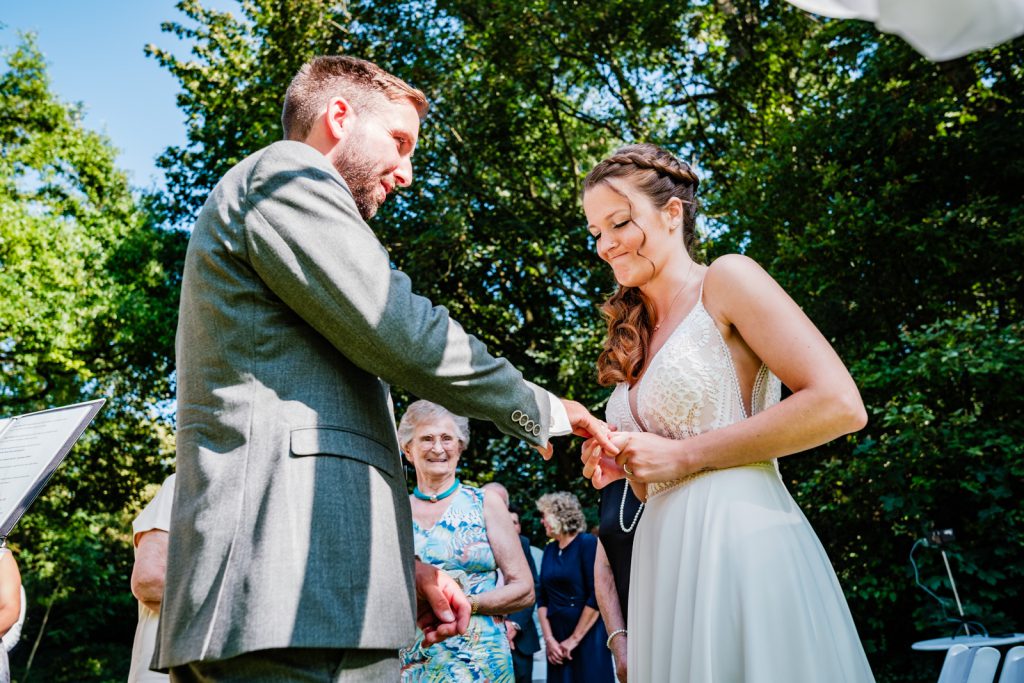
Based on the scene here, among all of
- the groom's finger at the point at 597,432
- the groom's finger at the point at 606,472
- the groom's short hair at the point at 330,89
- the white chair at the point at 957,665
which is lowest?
the white chair at the point at 957,665

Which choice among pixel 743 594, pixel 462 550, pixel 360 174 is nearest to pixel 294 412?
pixel 360 174

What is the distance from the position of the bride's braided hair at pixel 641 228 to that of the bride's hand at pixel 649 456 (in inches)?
14.4

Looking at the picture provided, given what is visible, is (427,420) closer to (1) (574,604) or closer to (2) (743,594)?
(2) (743,594)

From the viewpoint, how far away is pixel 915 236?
9.08 metres

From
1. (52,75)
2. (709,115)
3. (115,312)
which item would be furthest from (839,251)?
(52,75)

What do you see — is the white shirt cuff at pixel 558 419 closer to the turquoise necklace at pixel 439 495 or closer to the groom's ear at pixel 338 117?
the groom's ear at pixel 338 117

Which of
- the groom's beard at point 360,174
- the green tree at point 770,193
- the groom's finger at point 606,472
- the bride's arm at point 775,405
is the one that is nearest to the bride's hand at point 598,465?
the groom's finger at point 606,472

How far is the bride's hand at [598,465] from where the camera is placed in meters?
2.23

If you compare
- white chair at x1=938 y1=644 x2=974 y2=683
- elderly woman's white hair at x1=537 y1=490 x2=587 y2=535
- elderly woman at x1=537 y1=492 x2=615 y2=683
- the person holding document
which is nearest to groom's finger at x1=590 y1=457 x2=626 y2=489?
white chair at x1=938 y1=644 x2=974 y2=683

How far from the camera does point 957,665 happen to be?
3.64m

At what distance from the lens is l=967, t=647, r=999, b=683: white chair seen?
3.31 metres

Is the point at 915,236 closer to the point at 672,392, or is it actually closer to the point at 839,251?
the point at 839,251

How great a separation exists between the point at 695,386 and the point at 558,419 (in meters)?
0.38

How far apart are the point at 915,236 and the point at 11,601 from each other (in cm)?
906
